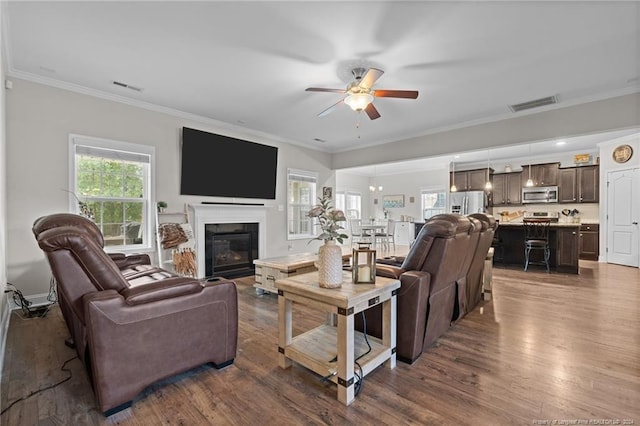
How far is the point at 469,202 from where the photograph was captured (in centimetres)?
812

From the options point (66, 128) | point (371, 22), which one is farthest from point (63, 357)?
point (371, 22)

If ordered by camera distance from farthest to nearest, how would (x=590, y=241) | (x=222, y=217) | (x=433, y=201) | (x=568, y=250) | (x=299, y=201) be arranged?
(x=433, y=201)
(x=590, y=241)
(x=299, y=201)
(x=568, y=250)
(x=222, y=217)

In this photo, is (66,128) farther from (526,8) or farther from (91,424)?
(526,8)

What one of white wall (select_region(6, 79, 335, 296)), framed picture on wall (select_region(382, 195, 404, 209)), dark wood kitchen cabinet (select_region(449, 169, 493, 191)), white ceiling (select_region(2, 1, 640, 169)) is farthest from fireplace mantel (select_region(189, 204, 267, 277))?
framed picture on wall (select_region(382, 195, 404, 209))

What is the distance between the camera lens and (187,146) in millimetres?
4504

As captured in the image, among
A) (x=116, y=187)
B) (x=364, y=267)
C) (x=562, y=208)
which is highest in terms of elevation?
(x=116, y=187)

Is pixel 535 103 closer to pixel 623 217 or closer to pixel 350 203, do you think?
pixel 623 217

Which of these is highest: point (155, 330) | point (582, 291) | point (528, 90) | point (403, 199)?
point (528, 90)

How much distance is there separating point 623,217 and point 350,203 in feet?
22.5

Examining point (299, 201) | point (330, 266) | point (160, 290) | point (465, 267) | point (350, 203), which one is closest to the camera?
point (160, 290)

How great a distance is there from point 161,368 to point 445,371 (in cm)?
184

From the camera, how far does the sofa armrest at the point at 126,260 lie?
3.05m

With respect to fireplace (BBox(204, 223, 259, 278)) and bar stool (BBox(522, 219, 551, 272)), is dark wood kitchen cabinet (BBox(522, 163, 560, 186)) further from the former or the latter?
fireplace (BBox(204, 223, 259, 278))

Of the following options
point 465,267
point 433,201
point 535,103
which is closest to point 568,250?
point 535,103
